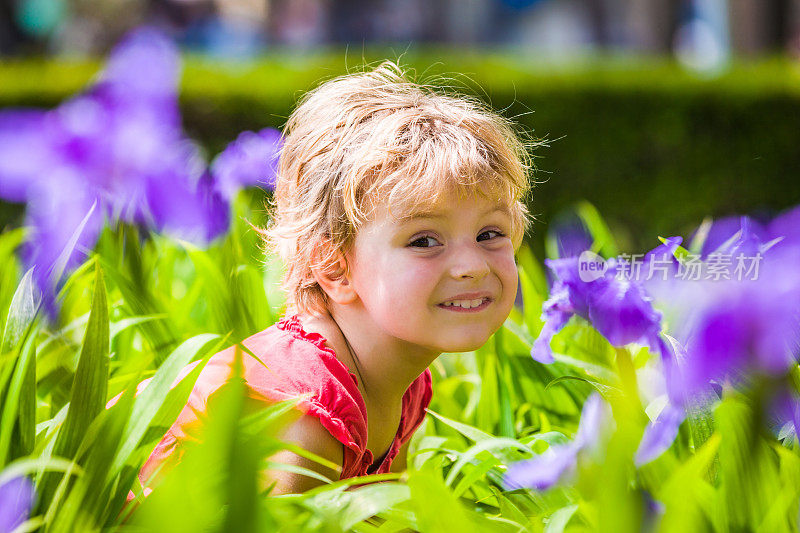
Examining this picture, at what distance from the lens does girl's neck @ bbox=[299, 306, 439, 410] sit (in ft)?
5.09

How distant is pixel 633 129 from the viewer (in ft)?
18.6

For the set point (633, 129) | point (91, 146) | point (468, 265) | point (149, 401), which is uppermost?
point (91, 146)

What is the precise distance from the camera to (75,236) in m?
1.36

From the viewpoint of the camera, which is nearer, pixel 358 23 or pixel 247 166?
pixel 247 166

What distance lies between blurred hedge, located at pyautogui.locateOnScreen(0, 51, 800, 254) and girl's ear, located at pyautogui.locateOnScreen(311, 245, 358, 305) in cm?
388

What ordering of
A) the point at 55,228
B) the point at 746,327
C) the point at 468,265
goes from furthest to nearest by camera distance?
the point at 55,228
the point at 468,265
the point at 746,327

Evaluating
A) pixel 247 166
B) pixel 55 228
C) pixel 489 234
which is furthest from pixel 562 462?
pixel 247 166

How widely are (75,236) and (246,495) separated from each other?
68 cm

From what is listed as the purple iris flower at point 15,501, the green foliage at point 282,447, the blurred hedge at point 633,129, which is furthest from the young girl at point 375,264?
the blurred hedge at point 633,129

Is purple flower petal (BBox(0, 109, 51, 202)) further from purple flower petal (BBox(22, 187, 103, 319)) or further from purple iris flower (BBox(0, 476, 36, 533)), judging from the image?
purple iris flower (BBox(0, 476, 36, 533))

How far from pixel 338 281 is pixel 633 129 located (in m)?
4.44

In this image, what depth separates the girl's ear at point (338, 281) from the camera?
154 cm

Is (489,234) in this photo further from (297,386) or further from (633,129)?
(633,129)

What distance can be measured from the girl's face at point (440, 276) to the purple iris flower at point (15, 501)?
0.56 metres
